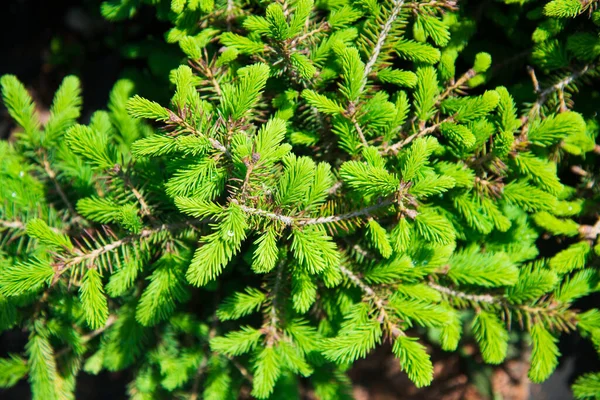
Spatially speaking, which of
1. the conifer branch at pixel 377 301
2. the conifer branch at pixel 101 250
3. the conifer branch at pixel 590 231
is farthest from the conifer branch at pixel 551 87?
the conifer branch at pixel 101 250

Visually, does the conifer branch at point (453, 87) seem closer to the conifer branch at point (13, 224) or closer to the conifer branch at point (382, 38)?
the conifer branch at point (382, 38)

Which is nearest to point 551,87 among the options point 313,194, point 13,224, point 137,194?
point 313,194

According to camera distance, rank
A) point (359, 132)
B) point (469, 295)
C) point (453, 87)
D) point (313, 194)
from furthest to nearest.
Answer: point (469, 295), point (453, 87), point (359, 132), point (313, 194)

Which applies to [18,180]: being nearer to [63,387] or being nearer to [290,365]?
[63,387]

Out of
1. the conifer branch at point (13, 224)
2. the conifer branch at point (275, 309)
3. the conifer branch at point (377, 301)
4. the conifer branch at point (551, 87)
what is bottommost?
the conifer branch at point (275, 309)

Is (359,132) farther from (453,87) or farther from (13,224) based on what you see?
(13,224)

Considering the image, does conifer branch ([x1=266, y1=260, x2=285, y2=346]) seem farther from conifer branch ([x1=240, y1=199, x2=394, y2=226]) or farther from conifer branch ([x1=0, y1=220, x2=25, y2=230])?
conifer branch ([x1=0, y1=220, x2=25, y2=230])

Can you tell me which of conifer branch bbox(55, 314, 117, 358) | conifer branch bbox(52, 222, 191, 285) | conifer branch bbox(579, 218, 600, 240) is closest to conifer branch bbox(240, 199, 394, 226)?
conifer branch bbox(52, 222, 191, 285)

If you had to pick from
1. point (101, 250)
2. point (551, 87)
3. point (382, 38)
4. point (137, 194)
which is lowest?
point (101, 250)

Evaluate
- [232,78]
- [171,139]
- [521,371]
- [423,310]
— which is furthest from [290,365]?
[521,371]
